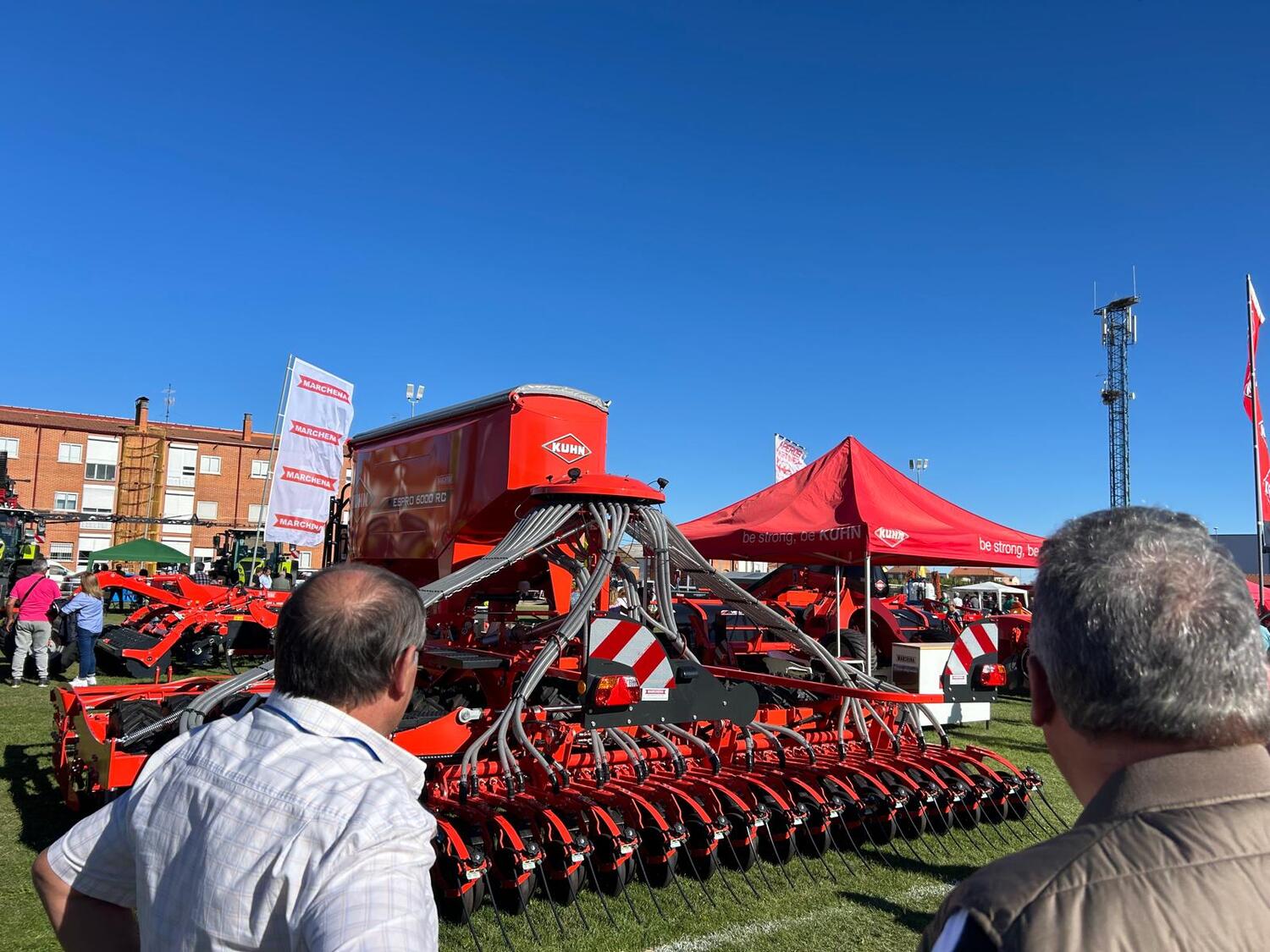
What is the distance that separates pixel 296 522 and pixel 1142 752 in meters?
10.4

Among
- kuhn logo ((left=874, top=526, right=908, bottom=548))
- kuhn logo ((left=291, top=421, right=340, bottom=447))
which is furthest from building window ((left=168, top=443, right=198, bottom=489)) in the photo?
kuhn logo ((left=874, top=526, right=908, bottom=548))

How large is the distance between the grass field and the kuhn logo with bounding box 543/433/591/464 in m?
3.71

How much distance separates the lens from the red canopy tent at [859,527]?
9.16m

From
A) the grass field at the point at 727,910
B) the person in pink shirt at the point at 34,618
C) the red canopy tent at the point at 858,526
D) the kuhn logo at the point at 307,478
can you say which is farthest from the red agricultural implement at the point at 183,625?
the red canopy tent at the point at 858,526

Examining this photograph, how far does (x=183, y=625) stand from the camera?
424 inches

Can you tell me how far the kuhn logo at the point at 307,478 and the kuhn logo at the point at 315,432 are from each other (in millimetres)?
462

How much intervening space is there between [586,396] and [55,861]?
20.9ft

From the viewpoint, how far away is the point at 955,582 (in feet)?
163

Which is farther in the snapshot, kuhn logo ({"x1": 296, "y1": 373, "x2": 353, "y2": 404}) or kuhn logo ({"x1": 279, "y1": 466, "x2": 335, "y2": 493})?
kuhn logo ({"x1": 296, "y1": 373, "x2": 353, "y2": 404})

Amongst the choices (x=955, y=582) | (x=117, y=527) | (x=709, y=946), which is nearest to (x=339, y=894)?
(x=709, y=946)

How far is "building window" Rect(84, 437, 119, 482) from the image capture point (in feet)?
138

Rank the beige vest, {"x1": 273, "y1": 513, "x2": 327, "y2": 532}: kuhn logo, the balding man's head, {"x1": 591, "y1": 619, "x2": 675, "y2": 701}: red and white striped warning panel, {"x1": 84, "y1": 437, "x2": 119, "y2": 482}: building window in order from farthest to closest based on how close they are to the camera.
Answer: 1. {"x1": 84, "y1": 437, "x2": 119, "y2": 482}: building window
2. {"x1": 273, "y1": 513, "x2": 327, "y2": 532}: kuhn logo
3. {"x1": 591, "y1": 619, "x2": 675, "y2": 701}: red and white striped warning panel
4. the balding man's head
5. the beige vest

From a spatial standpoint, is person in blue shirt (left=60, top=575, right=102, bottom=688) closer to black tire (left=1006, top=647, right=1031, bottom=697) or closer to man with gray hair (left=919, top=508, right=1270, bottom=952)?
man with gray hair (left=919, top=508, right=1270, bottom=952)

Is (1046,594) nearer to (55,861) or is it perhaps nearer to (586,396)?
(55,861)
